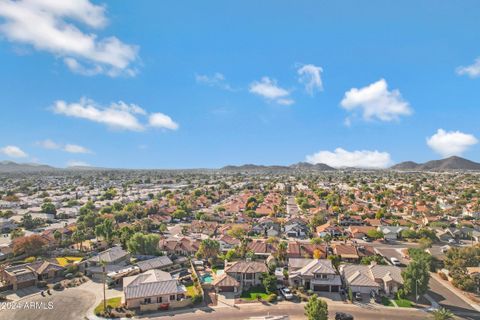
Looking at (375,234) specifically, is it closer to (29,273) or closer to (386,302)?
(386,302)

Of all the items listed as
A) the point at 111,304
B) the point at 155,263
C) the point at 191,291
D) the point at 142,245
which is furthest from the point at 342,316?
the point at 142,245

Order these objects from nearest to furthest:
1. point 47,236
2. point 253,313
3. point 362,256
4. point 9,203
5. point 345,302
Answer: point 253,313, point 345,302, point 362,256, point 47,236, point 9,203

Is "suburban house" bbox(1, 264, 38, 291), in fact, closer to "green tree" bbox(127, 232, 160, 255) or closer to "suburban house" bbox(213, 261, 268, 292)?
"green tree" bbox(127, 232, 160, 255)

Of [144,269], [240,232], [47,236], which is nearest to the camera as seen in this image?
[144,269]

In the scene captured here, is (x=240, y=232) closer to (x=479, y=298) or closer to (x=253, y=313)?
(x=253, y=313)

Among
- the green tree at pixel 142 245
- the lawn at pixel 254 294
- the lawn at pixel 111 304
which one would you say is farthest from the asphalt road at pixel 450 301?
the green tree at pixel 142 245

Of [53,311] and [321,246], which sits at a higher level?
[321,246]

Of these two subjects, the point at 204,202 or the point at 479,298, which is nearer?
the point at 479,298

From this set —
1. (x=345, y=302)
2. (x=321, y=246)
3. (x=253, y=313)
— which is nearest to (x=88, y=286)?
(x=253, y=313)

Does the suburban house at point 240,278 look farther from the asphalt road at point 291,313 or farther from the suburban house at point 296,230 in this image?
the suburban house at point 296,230
